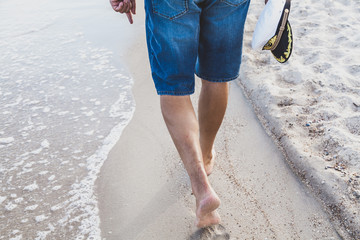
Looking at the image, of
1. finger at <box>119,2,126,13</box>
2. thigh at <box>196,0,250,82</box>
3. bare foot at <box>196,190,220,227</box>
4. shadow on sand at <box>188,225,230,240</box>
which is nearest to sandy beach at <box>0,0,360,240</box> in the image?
shadow on sand at <box>188,225,230,240</box>

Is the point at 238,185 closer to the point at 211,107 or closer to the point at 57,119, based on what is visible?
the point at 211,107

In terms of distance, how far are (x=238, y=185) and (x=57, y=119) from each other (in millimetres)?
1494

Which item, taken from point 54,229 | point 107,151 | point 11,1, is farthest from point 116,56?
point 11,1

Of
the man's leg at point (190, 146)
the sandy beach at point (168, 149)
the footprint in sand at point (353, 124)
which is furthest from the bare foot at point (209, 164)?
the footprint in sand at point (353, 124)

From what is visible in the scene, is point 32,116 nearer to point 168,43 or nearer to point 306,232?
point 168,43

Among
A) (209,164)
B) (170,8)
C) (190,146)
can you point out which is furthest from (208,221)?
(170,8)

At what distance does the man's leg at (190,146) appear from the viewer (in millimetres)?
1287

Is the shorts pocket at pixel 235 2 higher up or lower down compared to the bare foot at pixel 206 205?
higher up

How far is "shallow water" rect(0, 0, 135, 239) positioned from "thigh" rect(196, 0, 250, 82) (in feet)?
3.13

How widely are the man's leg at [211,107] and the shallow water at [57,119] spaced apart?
705 mm

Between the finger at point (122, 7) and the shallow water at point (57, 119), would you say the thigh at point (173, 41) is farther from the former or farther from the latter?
the shallow water at point (57, 119)

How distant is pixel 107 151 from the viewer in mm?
2148

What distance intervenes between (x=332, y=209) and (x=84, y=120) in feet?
5.80

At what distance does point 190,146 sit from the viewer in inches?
52.4
